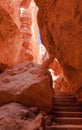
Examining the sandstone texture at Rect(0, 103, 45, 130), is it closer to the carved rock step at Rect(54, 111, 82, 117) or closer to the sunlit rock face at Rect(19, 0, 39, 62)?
the carved rock step at Rect(54, 111, 82, 117)

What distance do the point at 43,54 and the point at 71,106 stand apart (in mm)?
11766

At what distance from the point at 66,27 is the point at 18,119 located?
1995 mm

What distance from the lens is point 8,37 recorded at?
7547mm

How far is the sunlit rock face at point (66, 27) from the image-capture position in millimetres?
3755

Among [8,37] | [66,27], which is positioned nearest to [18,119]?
[66,27]

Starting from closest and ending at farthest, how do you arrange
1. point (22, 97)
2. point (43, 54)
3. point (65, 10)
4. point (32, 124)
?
1. point (32, 124)
2. point (65, 10)
3. point (22, 97)
4. point (43, 54)

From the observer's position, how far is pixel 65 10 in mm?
3852

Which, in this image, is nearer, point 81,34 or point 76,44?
point 81,34

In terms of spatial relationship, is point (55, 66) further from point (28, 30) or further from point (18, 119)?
point (18, 119)

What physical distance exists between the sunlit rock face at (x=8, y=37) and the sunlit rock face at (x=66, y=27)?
1.77 meters

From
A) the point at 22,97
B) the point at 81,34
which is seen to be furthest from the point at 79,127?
the point at 81,34

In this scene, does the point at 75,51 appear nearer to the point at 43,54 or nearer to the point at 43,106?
the point at 43,106

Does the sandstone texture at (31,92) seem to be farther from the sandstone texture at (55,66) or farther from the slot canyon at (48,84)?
the sandstone texture at (55,66)

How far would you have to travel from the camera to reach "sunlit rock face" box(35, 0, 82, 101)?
3.76 metres
